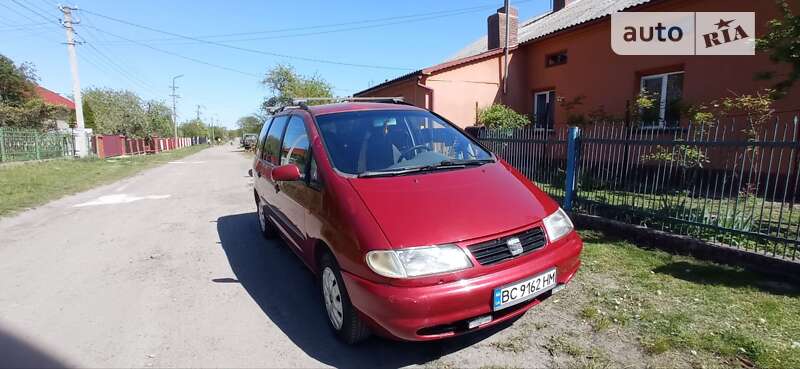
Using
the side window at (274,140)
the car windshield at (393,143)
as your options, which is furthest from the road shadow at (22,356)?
the side window at (274,140)

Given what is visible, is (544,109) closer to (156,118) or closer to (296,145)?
(296,145)

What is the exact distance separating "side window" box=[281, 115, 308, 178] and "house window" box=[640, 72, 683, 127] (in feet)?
21.9

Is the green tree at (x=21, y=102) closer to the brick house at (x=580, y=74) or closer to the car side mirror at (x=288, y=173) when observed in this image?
the brick house at (x=580, y=74)

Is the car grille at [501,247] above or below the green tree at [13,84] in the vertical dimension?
below

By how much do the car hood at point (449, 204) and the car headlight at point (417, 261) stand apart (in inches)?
1.9

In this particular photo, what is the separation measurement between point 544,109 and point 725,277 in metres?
10.1

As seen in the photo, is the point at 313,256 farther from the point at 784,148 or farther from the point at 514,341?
the point at 784,148

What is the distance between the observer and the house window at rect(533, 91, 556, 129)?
12.6 metres

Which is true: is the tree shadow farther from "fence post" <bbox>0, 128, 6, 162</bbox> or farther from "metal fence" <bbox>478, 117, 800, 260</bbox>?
"fence post" <bbox>0, 128, 6, 162</bbox>

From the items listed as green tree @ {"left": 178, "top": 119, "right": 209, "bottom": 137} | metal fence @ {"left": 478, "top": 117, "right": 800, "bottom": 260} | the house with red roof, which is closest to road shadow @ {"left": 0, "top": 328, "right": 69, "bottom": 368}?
metal fence @ {"left": 478, "top": 117, "right": 800, "bottom": 260}

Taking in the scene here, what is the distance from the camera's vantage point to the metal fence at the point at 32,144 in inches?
678

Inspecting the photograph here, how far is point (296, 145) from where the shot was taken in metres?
3.75

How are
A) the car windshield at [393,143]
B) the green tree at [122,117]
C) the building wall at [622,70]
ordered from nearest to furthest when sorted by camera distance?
the car windshield at [393,143], the building wall at [622,70], the green tree at [122,117]

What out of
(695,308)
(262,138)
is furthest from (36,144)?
(695,308)
